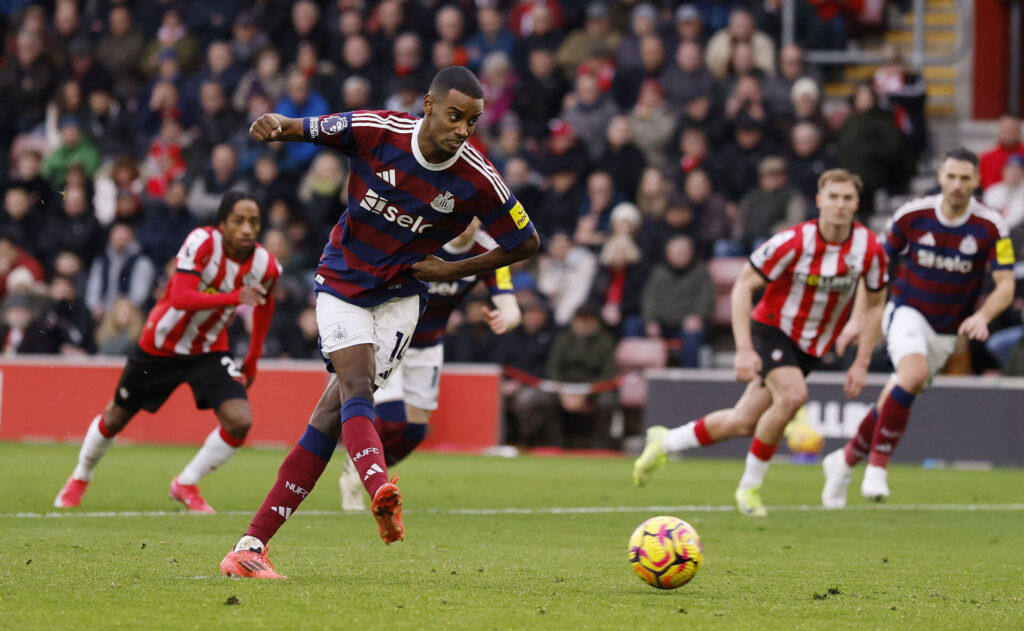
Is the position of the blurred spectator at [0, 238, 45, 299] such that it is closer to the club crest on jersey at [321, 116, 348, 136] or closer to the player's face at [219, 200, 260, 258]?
the player's face at [219, 200, 260, 258]

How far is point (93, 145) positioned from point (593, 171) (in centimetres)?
720

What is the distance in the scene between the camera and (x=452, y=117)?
6.18 meters

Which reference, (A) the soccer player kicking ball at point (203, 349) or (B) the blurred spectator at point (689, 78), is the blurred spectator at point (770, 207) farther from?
(A) the soccer player kicking ball at point (203, 349)

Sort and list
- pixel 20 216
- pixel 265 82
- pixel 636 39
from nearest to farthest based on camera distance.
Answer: pixel 636 39 → pixel 20 216 → pixel 265 82

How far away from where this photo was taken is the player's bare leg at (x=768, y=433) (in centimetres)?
970

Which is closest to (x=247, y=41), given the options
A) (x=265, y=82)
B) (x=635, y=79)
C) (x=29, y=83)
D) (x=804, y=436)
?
(x=265, y=82)

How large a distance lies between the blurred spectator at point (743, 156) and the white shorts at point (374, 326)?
11.5 metres

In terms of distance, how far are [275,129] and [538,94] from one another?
13.3 meters

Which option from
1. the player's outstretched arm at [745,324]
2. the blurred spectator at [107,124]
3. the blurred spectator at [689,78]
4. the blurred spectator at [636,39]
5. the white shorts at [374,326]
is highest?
the blurred spectator at [636,39]

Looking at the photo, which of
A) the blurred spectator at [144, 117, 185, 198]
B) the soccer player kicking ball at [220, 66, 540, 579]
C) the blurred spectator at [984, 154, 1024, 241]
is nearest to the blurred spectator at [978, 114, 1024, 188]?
the blurred spectator at [984, 154, 1024, 241]

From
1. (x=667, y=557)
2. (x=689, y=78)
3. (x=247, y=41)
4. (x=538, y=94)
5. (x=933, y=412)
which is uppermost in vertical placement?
(x=247, y=41)

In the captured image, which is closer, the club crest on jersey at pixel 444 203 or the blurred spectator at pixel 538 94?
the club crest on jersey at pixel 444 203

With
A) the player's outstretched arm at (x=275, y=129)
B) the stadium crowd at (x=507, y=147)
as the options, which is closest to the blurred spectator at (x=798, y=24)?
the stadium crowd at (x=507, y=147)

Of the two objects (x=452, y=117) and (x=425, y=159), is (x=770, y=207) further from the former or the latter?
(x=452, y=117)
